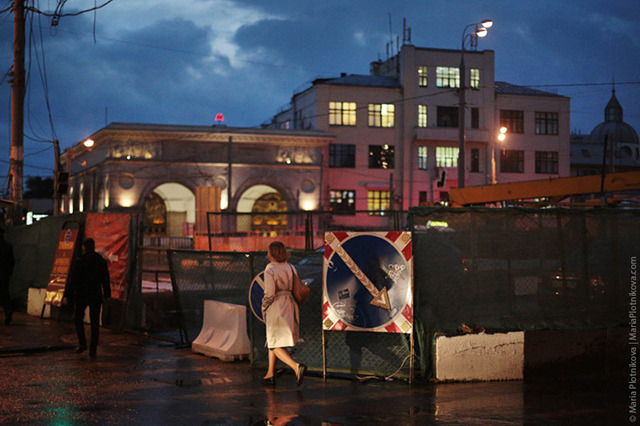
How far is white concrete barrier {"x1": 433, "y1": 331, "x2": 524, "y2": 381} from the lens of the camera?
912cm

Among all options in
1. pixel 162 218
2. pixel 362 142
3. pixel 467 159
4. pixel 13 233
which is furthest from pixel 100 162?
pixel 13 233

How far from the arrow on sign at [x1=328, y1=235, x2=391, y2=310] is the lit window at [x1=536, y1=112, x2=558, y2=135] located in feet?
185

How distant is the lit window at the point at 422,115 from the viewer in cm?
5884

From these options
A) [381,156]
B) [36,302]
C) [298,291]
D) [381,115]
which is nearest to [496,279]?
[298,291]

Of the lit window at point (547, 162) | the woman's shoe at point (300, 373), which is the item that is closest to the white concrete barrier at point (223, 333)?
the woman's shoe at point (300, 373)

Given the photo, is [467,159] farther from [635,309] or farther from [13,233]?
[635,309]

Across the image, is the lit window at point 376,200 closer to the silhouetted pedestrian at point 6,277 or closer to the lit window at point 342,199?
the lit window at point 342,199

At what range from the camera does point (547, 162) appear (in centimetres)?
6250

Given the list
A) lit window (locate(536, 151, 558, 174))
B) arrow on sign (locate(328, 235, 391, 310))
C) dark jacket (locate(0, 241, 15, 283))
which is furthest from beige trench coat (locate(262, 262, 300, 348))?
lit window (locate(536, 151, 558, 174))

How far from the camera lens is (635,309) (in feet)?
33.5

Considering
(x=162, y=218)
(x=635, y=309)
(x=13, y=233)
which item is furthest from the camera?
(x=162, y=218)

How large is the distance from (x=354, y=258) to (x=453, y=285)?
1.32 m

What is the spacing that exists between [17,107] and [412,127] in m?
42.0

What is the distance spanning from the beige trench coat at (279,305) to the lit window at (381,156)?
49393 millimetres
